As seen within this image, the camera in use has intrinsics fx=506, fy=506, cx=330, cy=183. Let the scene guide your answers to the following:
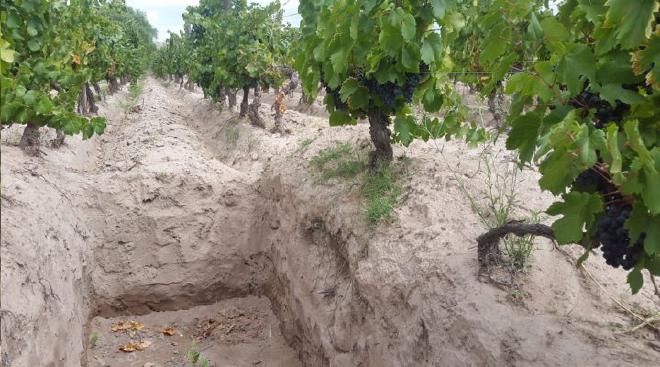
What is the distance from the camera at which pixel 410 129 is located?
5160 mm

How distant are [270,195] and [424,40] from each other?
332cm

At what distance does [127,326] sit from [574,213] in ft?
18.2

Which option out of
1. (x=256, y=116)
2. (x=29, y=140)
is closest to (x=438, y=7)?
(x=29, y=140)

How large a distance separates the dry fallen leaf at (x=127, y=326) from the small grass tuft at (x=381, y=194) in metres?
3.36

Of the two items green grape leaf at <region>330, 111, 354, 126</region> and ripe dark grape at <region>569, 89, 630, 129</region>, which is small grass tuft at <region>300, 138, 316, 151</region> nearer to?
green grape leaf at <region>330, 111, 354, 126</region>

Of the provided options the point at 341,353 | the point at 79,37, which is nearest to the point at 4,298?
the point at 341,353

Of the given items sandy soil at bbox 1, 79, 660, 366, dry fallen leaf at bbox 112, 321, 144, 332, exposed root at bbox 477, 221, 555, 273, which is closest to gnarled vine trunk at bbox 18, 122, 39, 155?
sandy soil at bbox 1, 79, 660, 366

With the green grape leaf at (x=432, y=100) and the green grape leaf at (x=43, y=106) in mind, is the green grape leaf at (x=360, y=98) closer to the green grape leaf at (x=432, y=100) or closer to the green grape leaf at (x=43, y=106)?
the green grape leaf at (x=432, y=100)

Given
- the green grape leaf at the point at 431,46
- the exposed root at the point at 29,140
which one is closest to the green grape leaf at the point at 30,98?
the exposed root at the point at 29,140

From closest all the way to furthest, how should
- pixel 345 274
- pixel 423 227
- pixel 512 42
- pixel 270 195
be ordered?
pixel 512 42, pixel 423 227, pixel 345 274, pixel 270 195

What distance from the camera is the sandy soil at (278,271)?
3.24m

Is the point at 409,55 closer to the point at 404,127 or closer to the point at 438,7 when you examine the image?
the point at 438,7

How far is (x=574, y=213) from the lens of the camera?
6.78 feet

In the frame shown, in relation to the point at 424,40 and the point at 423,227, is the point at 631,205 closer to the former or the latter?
the point at 423,227
